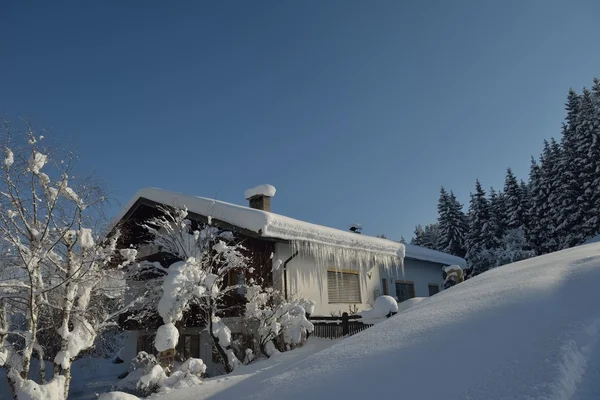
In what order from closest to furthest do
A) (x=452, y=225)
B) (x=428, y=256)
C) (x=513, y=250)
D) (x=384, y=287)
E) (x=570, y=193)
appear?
1. (x=384, y=287)
2. (x=428, y=256)
3. (x=570, y=193)
4. (x=513, y=250)
5. (x=452, y=225)

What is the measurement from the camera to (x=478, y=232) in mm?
29781

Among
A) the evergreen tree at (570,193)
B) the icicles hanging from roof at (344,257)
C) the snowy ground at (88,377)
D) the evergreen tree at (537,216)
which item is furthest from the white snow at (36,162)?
the evergreen tree at (537,216)

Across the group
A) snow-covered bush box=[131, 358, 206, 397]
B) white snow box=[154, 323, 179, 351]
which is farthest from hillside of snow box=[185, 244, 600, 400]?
white snow box=[154, 323, 179, 351]

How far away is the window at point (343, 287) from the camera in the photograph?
12.9 m

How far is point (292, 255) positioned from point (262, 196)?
2634mm

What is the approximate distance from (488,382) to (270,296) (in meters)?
8.05

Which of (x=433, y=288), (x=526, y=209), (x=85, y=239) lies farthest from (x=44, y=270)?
(x=526, y=209)

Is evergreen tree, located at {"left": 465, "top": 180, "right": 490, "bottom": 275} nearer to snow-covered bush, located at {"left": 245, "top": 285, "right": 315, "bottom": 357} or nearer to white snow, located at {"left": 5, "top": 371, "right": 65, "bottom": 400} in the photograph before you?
snow-covered bush, located at {"left": 245, "top": 285, "right": 315, "bottom": 357}

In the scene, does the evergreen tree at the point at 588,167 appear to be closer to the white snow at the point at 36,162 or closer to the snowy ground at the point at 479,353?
the snowy ground at the point at 479,353

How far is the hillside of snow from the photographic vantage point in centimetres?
259

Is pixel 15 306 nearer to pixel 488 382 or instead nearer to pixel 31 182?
pixel 31 182

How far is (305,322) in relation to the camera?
360 inches

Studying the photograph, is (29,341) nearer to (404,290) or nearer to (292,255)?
(292,255)

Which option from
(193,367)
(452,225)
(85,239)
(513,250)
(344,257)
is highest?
(452,225)
